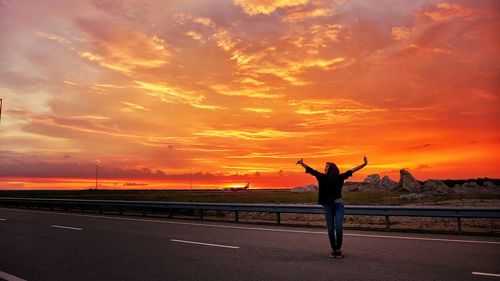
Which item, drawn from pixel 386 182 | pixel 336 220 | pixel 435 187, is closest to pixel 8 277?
pixel 336 220

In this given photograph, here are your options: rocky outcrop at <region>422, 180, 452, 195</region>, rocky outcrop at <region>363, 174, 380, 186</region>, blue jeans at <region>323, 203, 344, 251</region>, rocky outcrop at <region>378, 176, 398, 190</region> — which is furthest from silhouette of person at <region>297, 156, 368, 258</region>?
rocky outcrop at <region>363, 174, 380, 186</region>

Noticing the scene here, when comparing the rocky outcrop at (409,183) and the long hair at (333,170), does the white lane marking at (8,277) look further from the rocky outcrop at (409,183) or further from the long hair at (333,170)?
the rocky outcrop at (409,183)

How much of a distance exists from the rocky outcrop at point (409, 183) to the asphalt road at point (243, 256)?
73913 millimetres

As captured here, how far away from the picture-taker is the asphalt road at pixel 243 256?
24.6 feet

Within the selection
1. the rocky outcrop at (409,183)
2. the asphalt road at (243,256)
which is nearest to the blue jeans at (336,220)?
the asphalt road at (243,256)

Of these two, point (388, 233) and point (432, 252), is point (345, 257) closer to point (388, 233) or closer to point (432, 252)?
point (432, 252)

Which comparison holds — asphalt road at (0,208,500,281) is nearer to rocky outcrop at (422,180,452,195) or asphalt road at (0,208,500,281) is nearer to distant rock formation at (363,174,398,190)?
rocky outcrop at (422,180,452,195)

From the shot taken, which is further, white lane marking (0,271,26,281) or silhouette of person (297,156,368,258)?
silhouette of person (297,156,368,258)

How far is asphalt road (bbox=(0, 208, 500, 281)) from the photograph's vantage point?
295 inches

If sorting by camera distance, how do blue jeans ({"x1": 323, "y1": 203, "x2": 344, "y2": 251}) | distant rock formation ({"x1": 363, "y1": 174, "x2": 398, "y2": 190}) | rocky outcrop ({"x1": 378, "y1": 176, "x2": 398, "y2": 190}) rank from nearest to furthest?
1. blue jeans ({"x1": 323, "y1": 203, "x2": 344, "y2": 251})
2. rocky outcrop ({"x1": 378, "y1": 176, "x2": 398, "y2": 190})
3. distant rock formation ({"x1": 363, "y1": 174, "x2": 398, "y2": 190})

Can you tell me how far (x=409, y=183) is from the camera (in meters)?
84.7

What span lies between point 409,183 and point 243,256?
8192 cm

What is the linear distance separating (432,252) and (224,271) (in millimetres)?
4928

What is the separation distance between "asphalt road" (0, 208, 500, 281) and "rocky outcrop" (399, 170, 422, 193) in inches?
2910
